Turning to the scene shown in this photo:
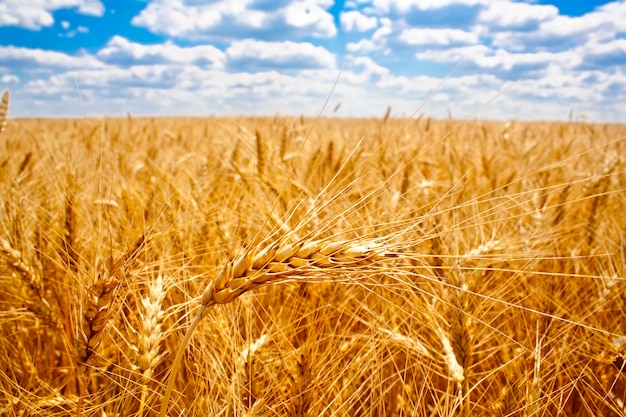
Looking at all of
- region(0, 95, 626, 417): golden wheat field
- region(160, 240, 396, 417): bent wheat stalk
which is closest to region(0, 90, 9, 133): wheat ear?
region(0, 95, 626, 417): golden wheat field

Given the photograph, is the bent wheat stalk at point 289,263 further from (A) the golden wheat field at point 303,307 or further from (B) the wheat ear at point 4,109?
(B) the wheat ear at point 4,109

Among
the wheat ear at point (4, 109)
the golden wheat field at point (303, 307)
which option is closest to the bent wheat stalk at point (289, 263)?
the golden wheat field at point (303, 307)

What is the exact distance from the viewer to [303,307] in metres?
1.59

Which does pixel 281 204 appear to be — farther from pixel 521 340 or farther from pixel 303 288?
pixel 521 340

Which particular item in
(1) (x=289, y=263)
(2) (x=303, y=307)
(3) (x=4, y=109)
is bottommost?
(2) (x=303, y=307)

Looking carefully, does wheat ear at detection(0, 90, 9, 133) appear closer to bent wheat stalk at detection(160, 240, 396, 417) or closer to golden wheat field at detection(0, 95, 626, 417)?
golden wheat field at detection(0, 95, 626, 417)

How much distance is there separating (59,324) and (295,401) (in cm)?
87

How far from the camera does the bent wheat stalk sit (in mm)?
754

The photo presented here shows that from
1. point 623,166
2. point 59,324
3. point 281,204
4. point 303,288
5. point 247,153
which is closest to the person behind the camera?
point 59,324

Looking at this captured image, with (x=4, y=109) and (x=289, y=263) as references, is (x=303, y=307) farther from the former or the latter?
(x=4, y=109)

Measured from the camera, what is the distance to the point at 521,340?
1504mm

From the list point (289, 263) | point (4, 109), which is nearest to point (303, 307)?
point (289, 263)

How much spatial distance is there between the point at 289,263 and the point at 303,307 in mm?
860

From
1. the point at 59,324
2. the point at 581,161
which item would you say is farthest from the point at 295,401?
the point at 581,161
